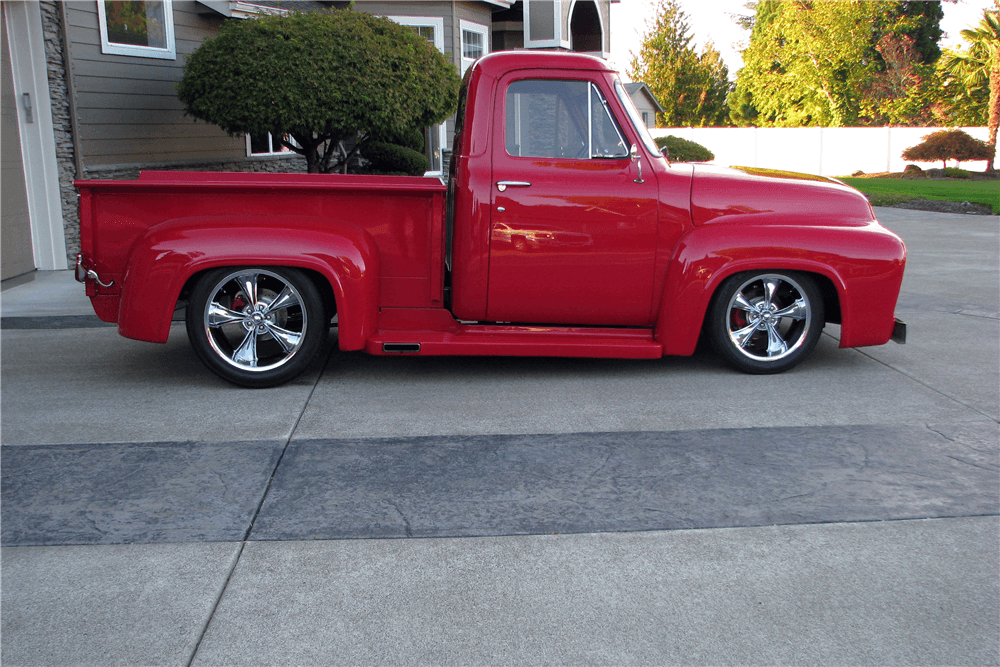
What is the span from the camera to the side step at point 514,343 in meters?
5.48

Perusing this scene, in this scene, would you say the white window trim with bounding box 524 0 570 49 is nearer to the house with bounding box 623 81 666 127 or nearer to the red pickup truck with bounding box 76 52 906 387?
the red pickup truck with bounding box 76 52 906 387

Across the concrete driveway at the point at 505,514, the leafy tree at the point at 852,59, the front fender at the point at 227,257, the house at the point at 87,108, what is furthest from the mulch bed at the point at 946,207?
the leafy tree at the point at 852,59

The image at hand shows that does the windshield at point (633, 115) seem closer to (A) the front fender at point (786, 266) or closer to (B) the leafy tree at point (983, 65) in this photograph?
(A) the front fender at point (786, 266)

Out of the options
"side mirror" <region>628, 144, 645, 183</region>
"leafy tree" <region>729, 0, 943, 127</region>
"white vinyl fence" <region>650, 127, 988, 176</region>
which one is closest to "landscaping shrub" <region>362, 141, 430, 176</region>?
"side mirror" <region>628, 144, 645, 183</region>

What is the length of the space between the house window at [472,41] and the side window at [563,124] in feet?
47.5

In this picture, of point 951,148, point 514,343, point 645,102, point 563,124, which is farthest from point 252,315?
point 645,102

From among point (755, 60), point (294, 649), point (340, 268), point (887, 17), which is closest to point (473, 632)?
point (294, 649)

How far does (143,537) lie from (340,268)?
2.14m

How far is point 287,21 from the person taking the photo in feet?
35.5

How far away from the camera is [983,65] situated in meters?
40.3

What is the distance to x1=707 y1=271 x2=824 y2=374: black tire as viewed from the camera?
559cm

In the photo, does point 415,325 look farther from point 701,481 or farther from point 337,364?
point 701,481

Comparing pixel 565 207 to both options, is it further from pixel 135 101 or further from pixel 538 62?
pixel 135 101

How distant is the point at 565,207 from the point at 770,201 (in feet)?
4.42
